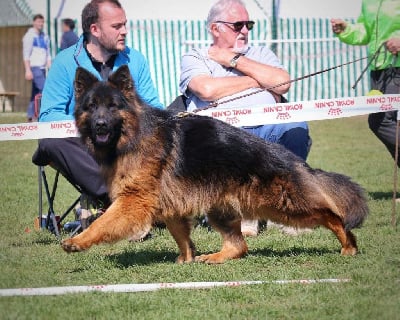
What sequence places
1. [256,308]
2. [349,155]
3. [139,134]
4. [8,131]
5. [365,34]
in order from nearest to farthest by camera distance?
[256,308] → [139,134] → [8,131] → [365,34] → [349,155]

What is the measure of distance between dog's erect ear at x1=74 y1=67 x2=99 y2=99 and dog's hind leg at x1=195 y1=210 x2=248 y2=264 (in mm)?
1520

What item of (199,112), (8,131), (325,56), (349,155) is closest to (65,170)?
(8,131)

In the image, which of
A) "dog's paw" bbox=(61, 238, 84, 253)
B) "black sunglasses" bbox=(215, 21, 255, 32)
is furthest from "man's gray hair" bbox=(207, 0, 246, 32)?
"dog's paw" bbox=(61, 238, 84, 253)

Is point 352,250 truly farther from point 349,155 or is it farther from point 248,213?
point 349,155

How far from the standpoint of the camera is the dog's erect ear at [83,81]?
5.49 meters

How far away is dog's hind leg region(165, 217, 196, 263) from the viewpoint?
6.01m

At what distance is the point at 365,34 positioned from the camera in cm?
905

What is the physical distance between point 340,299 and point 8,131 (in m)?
3.51

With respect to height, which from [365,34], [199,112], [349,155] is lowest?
[349,155]

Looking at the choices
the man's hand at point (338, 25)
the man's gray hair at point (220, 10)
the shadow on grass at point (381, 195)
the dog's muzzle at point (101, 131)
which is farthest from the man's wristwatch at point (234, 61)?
the shadow on grass at point (381, 195)

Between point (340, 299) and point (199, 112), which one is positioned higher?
point (199, 112)

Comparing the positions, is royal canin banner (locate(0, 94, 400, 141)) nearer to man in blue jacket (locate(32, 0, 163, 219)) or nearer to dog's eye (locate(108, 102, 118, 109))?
man in blue jacket (locate(32, 0, 163, 219))

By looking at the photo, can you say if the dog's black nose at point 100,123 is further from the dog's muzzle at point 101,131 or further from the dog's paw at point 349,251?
the dog's paw at point 349,251

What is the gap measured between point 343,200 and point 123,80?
2.00m
